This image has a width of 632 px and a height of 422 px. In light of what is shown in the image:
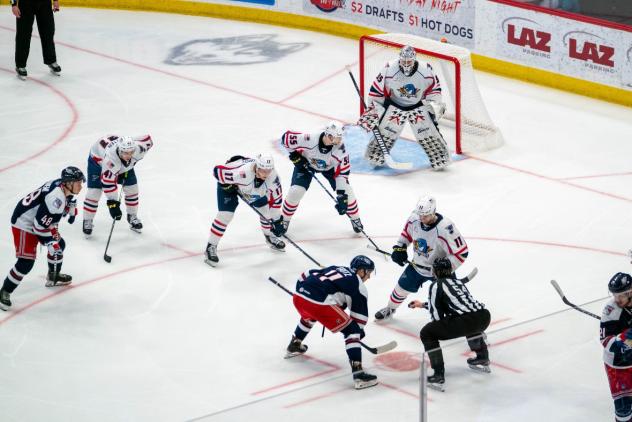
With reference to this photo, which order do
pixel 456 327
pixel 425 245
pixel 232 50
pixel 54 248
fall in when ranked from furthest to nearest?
pixel 232 50 < pixel 54 248 < pixel 425 245 < pixel 456 327

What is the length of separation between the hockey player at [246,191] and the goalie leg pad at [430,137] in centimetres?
221

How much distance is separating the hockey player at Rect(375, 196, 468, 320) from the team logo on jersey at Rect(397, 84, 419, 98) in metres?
2.94

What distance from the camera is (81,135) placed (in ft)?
37.0

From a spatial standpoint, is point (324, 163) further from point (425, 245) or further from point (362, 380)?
point (362, 380)

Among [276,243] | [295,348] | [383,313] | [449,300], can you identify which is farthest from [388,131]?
[449,300]

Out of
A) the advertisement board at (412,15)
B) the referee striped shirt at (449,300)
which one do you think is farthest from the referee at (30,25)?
the referee striped shirt at (449,300)

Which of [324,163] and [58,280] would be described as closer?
[58,280]

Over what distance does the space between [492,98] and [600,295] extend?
4.65 meters

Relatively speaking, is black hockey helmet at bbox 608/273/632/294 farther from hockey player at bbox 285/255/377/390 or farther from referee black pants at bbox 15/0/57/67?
referee black pants at bbox 15/0/57/67

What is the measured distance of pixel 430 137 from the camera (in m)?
10.4

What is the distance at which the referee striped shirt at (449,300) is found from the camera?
657 cm

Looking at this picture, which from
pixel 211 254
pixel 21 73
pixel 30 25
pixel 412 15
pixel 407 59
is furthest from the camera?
pixel 412 15

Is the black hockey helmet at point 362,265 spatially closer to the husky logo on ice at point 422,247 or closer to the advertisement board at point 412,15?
the husky logo on ice at point 422,247

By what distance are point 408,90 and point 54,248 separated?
3800 mm
